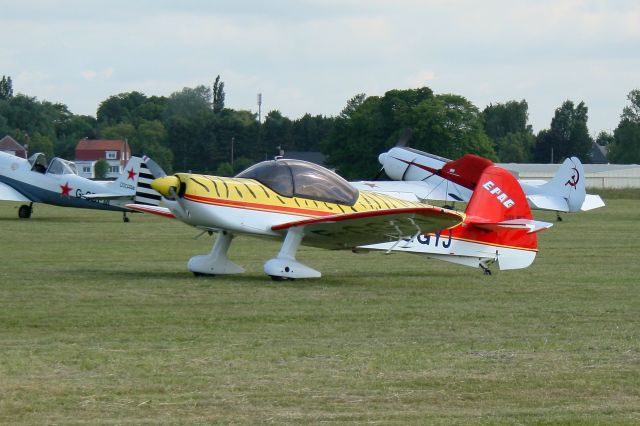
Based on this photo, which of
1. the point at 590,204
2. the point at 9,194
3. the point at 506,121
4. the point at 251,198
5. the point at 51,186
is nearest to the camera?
the point at 251,198

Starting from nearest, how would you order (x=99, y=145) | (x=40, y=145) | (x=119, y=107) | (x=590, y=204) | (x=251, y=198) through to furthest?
(x=251, y=198) < (x=590, y=204) < (x=40, y=145) < (x=99, y=145) < (x=119, y=107)

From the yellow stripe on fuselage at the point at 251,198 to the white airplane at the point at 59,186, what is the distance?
584 inches

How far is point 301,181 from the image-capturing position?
1339 cm

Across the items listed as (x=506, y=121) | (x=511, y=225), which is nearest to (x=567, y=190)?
(x=511, y=225)

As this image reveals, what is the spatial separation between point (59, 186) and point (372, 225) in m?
18.7

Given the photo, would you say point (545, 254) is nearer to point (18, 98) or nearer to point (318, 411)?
point (318, 411)

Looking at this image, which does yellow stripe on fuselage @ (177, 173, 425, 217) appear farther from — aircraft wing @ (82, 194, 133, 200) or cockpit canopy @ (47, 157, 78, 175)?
cockpit canopy @ (47, 157, 78, 175)

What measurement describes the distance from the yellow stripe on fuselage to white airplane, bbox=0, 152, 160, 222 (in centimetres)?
1483

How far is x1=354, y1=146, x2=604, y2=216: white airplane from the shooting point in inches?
1347

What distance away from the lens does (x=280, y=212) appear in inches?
516

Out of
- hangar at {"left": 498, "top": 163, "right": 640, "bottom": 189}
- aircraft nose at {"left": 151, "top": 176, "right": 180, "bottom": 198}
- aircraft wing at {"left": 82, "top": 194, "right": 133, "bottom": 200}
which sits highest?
aircraft nose at {"left": 151, "top": 176, "right": 180, "bottom": 198}

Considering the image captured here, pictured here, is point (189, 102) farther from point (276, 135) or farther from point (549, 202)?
point (549, 202)

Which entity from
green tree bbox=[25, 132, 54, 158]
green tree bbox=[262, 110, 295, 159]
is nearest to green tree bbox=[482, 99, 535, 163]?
green tree bbox=[262, 110, 295, 159]

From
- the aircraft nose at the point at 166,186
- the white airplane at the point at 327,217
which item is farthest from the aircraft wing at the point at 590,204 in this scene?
the aircraft nose at the point at 166,186
